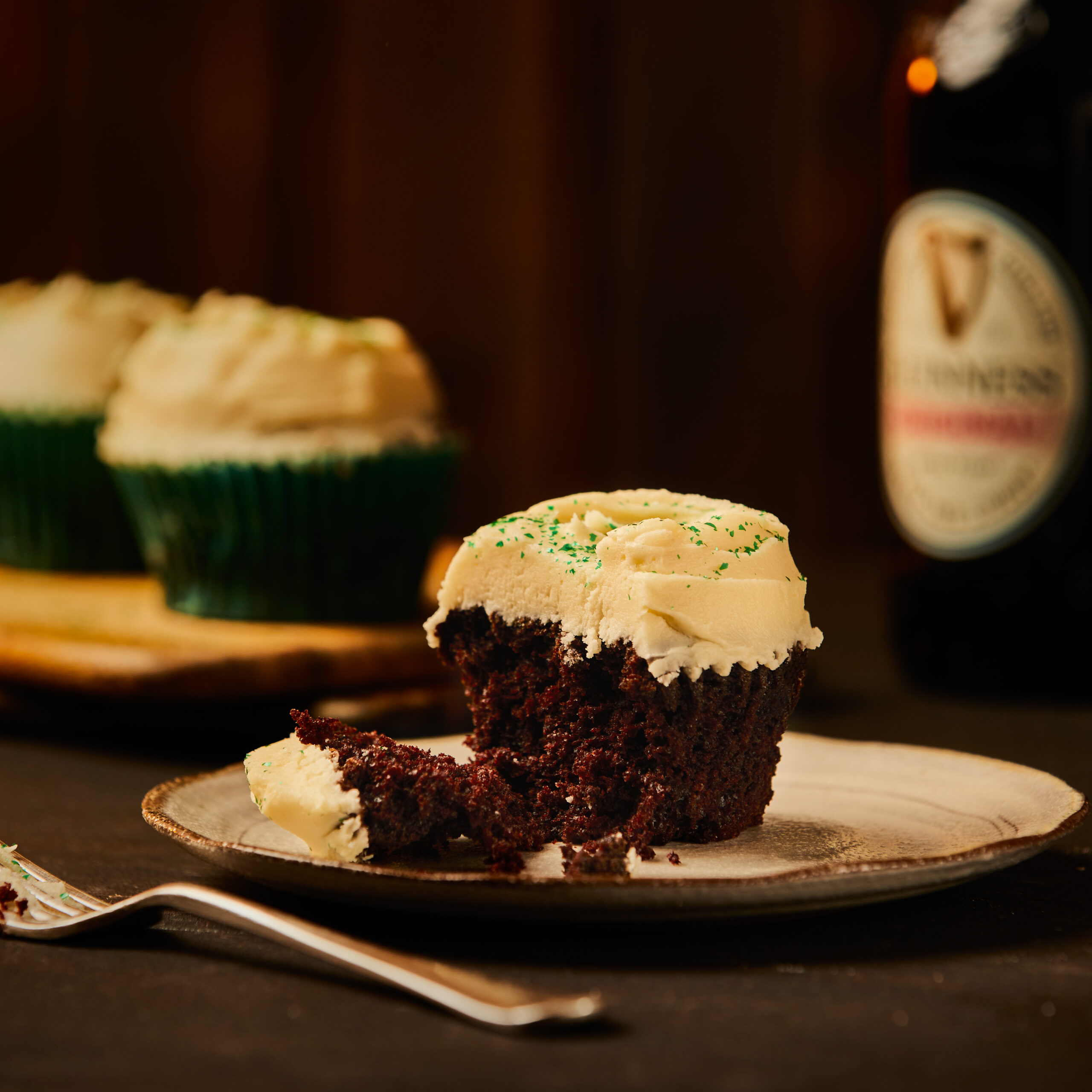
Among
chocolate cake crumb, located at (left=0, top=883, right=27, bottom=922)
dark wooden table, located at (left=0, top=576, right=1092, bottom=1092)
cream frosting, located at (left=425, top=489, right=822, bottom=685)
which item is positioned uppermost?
cream frosting, located at (left=425, top=489, right=822, bottom=685)

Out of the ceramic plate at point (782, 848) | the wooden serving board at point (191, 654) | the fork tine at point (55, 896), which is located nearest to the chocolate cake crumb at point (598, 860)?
the ceramic plate at point (782, 848)

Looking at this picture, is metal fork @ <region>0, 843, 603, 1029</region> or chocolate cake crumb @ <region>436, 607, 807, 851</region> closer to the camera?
metal fork @ <region>0, 843, 603, 1029</region>

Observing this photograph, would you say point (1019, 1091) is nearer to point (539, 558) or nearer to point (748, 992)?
point (748, 992)

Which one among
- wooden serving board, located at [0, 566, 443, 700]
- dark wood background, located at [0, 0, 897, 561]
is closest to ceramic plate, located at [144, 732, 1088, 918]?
wooden serving board, located at [0, 566, 443, 700]

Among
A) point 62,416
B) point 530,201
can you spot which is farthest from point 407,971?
point 530,201

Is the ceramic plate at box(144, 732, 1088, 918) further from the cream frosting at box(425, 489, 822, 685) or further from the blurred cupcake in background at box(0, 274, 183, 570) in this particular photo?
the blurred cupcake in background at box(0, 274, 183, 570)

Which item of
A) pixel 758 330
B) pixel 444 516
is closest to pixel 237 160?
pixel 758 330

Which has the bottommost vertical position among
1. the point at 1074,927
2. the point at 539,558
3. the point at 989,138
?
the point at 1074,927
